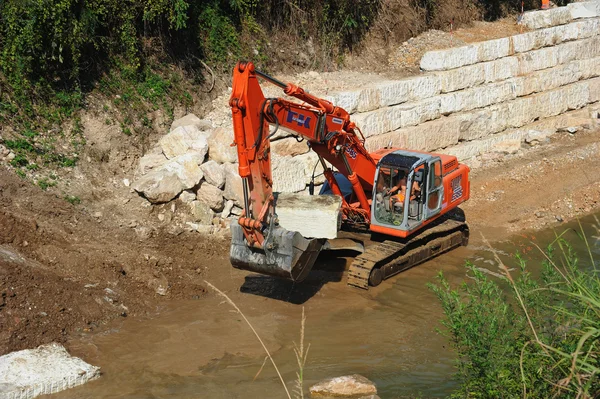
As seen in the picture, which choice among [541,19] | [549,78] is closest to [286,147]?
[549,78]

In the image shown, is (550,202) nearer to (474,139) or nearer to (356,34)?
(474,139)

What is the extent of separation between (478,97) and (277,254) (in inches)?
430

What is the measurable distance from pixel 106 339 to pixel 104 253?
2094mm

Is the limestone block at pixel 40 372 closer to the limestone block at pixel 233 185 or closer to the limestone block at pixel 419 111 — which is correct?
the limestone block at pixel 233 185

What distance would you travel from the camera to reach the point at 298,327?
1040 centimetres

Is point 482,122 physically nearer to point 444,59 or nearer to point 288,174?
point 444,59

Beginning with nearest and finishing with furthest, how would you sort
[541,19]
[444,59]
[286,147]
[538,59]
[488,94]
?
[286,147]
[444,59]
[488,94]
[538,59]
[541,19]

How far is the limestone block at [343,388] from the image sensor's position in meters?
8.59

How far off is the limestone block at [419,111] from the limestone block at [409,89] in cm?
16

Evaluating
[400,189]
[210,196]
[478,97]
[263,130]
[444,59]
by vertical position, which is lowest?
[210,196]

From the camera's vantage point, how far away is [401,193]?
12070 millimetres

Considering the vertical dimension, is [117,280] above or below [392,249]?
above

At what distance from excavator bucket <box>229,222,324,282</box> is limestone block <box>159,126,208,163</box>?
3.77 metres

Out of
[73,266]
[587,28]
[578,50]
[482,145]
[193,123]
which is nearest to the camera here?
[73,266]
